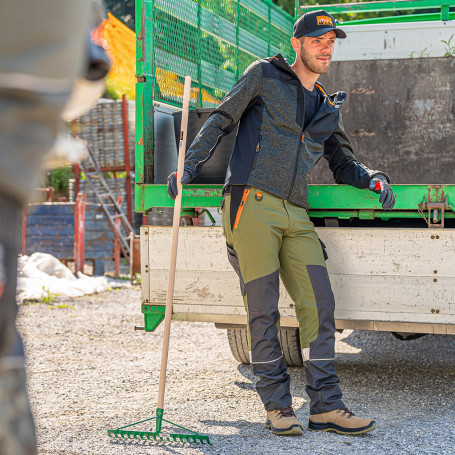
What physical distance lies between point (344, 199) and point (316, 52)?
2.79 ft

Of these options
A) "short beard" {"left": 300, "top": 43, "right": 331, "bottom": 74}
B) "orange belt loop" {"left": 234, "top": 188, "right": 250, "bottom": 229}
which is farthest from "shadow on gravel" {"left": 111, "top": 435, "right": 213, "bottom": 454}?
"short beard" {"left": 300, "top": 43, "right": 331, "bottom": 74}

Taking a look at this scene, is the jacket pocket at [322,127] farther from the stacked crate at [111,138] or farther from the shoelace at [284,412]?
the stacked crate at [111,138]

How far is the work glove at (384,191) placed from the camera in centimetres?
406

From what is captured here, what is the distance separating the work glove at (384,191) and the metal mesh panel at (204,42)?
1524 mm

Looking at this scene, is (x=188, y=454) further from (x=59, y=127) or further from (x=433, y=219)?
(x=59, y=127)

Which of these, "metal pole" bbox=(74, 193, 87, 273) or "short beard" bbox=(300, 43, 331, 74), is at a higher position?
"short beard" bbox=(300, 43, 331, 74)

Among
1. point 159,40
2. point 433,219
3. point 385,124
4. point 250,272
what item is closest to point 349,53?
point 385,124

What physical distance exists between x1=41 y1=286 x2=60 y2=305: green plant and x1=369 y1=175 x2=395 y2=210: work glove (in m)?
6.19

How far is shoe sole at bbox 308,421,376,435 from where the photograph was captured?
12.4ft

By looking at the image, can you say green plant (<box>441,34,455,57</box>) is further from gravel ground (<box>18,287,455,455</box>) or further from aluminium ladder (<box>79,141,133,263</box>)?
aluminium ladder (<box>79,141,133,263</box>)

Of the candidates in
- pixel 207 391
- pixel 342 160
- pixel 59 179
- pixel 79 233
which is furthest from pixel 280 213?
pixel 59 179

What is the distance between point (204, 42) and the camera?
17.9ft

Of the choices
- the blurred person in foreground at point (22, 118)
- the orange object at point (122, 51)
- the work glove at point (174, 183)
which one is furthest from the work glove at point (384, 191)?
the orange object at point (122, 51)

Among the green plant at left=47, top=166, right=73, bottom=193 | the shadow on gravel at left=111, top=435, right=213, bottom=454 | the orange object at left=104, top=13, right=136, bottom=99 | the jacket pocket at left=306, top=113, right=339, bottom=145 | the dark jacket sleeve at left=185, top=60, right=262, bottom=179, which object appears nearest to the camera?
the shadow on gravel at left=111, top=435, right=213, bottom=454
